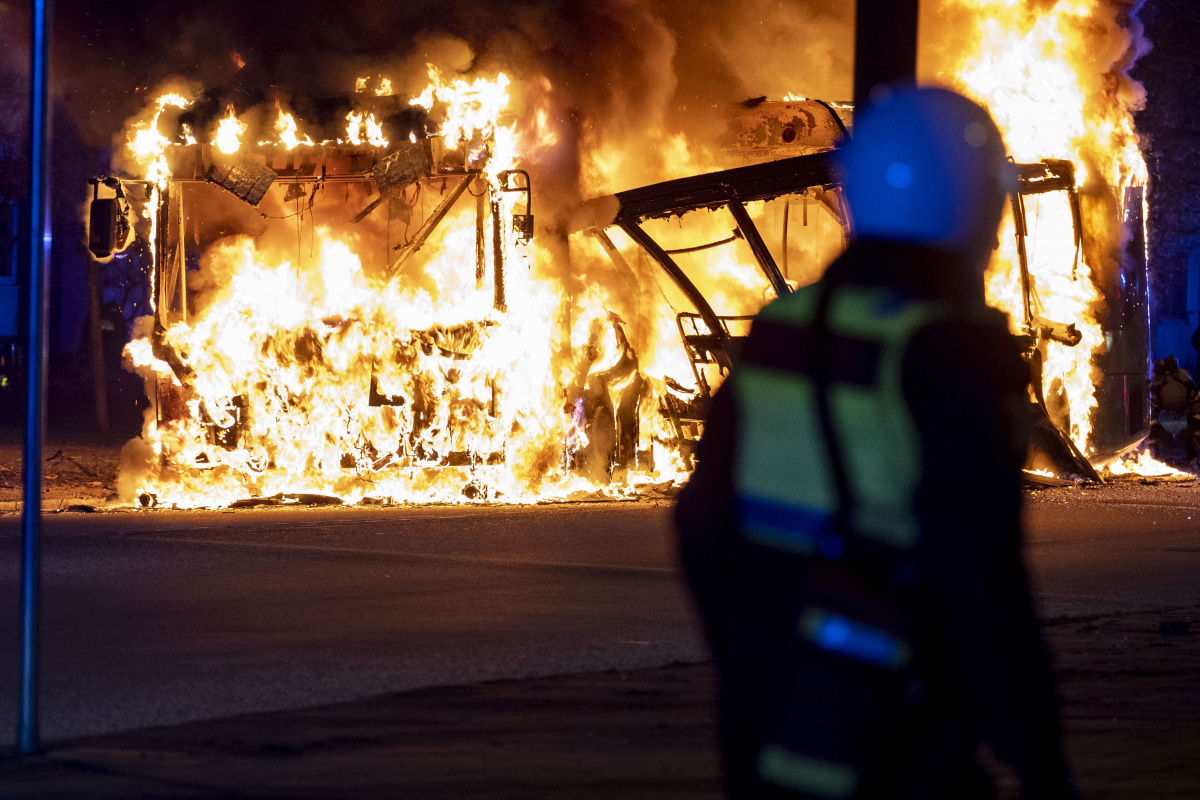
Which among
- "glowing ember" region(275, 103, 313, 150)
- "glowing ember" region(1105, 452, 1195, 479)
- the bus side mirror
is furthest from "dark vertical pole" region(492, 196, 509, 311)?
"glowing ember" region(1105, 452, 1195, 479)

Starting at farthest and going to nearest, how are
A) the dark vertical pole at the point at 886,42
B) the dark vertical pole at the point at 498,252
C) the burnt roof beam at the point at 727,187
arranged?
the dark vertical pole at the point at 498,252, the burnt roof beam at the point at 727,187, the dark vertical pole at the point at 886,42

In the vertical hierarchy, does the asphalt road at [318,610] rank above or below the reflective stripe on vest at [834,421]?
below

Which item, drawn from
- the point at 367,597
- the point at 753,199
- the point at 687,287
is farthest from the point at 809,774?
the point at 687,287

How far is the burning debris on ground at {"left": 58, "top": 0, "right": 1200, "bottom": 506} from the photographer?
15.3 metres

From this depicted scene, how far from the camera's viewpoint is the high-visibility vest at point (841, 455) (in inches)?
81.5

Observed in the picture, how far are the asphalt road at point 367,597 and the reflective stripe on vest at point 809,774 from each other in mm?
3667

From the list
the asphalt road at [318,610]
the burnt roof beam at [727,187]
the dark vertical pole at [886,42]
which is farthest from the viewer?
the burnt roof beam at [727,187]

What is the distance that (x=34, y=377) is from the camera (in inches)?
191

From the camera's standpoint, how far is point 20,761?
4.76m

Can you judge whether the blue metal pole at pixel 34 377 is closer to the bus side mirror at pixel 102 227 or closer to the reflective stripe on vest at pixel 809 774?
the reflective stripe on vest at pixel 809 774

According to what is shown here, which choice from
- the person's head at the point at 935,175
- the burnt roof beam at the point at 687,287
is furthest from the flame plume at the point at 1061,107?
the person's head at the point at 935,175

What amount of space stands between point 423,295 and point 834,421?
46.1 feet

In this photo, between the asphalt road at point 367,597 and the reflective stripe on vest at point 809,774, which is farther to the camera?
the asphalt road at point 367,597

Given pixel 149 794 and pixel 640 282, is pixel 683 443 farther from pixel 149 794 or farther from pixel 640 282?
pixel 149 794
